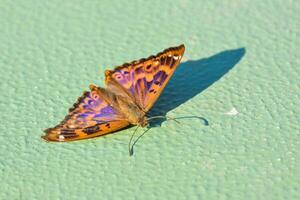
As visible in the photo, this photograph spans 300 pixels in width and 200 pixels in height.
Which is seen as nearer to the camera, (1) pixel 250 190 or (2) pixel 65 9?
(1) pixel 250 190

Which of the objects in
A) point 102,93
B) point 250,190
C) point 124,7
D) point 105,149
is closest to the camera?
point 250,190

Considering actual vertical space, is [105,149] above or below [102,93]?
below

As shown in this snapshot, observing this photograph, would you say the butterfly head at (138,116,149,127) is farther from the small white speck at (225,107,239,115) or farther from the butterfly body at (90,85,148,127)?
the small white speck at (225,107,239,115)

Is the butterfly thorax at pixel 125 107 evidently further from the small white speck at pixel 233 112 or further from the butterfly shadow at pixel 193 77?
the small white speck at pixel 233 112

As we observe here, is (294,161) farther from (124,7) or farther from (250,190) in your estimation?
(124,7)

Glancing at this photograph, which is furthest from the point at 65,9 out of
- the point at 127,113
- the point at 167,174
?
the point at 167,174

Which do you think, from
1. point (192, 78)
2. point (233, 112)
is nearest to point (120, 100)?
point (192, 78)

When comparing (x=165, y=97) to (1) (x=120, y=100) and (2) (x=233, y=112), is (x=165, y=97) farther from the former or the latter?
(2) (x=233, y=112)

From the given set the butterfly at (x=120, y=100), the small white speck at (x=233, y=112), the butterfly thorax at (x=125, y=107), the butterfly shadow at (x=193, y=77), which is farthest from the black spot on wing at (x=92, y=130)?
the small white speck at (x=233, y=112)
